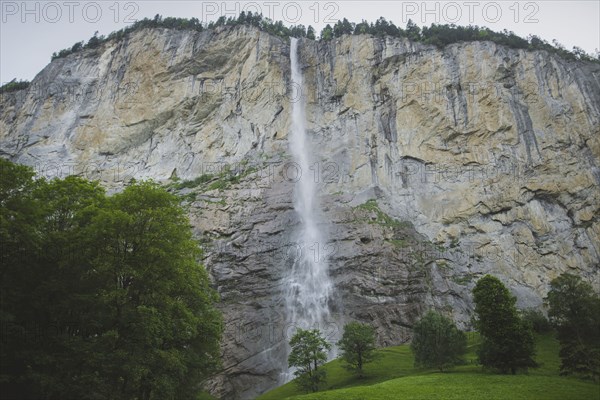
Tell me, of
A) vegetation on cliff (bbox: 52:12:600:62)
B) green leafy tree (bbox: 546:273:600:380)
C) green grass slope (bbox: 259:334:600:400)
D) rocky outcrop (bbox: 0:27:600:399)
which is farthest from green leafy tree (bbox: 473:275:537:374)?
vegetation on cliff (bbox: 52:12:600:62)

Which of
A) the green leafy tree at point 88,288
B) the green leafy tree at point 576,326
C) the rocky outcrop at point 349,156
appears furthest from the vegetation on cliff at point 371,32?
the green leafy tree at point 88,288

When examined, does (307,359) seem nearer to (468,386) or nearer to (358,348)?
(358,348)

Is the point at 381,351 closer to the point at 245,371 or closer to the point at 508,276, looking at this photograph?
the point at 245,371

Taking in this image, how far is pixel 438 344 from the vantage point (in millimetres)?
34750

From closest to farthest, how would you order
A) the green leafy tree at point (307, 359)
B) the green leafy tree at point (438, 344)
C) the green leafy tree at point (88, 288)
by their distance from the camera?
the green leafy tree at point (88, 288)
the green leafy tree at point (307, 359)
the green leafy tree at point (438, 344)

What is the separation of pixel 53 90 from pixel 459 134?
74.4m

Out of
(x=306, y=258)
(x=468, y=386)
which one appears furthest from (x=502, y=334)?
(x=306, y=258)

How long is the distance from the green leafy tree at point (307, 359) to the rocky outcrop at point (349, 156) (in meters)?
6.67

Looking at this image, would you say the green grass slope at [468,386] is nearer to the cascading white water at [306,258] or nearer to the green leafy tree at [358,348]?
the green leafy tree at [358,348]

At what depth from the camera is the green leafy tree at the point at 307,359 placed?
34219mm

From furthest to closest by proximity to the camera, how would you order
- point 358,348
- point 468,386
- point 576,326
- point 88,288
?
1. point 358,348
2. point 576,326
3. point 468,386
4. point 88,288

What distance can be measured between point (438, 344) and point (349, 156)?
1577 inches

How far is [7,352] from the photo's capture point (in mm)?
17188

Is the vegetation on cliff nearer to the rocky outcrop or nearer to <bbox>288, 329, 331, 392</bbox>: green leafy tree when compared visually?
the rocky outcrop
